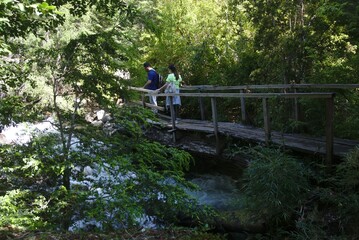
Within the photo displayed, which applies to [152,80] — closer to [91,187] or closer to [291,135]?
[291,135]

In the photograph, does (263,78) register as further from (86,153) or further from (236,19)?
(86,153)

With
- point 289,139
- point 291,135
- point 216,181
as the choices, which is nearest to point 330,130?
point 289,139

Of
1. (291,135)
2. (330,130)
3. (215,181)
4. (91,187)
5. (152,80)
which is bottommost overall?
(215,181)

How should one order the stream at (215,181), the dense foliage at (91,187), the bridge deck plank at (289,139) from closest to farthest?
1. the dense foliage at (91,187)
2. the bridge deck plank at (289,139)
3. the stream at (215,181)

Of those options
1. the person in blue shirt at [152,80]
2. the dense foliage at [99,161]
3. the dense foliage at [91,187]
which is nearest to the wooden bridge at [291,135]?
the dense foliage at [99,161]

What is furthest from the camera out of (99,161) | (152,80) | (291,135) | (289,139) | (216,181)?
(152,80)

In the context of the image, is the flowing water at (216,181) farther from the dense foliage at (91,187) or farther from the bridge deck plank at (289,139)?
the dense foliage at (91,187)

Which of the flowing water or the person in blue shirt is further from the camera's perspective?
the person in blue shirt

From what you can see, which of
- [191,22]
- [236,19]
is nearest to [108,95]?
[236,19]

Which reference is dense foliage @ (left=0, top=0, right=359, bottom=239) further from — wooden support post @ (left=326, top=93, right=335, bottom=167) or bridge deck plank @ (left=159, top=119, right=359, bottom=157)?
bridge deck plank @ (left=159, top=119, right=359, bottom=157)

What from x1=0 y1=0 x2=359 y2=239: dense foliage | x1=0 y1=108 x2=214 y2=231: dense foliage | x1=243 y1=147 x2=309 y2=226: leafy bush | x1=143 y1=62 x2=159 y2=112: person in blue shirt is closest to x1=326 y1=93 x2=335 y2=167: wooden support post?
x1=0 y1=0 x2=359 y2=239: dense foliage

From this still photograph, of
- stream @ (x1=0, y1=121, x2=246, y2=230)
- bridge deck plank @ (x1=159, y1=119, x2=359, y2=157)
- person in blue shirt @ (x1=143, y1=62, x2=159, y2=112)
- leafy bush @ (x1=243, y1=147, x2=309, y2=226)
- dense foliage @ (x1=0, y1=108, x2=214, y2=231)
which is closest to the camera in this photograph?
dense foliage @ (x1=0, y1=108, x2=214, y2=231)

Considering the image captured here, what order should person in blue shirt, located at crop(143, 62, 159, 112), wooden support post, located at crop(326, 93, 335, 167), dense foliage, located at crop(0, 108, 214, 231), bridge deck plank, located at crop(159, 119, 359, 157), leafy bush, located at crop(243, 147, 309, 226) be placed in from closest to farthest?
1. dense foliage, located at crop(0, 108, 214, 231)
2. leafy bush, located at crop(243, 147, 309, 226)
3. wooden support post, located at crop(326, 93, 335, 167)
4. bridge deck plank, located at crop(159, 119, 359, 157)
5. person in blue shirt, located at crop(143, 62, 159, 112)

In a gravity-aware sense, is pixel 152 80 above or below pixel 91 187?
above
